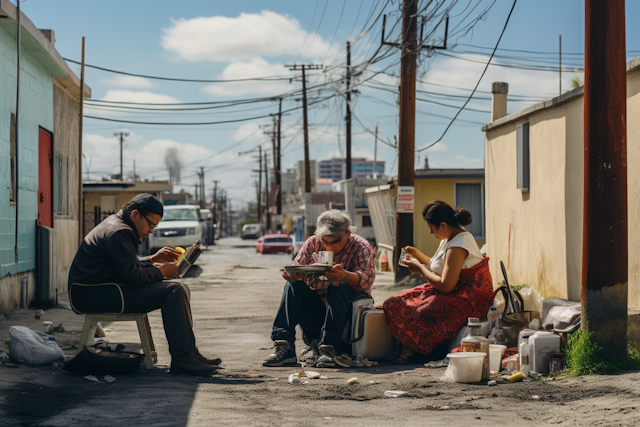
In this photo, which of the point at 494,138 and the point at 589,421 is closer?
the point at 589,421

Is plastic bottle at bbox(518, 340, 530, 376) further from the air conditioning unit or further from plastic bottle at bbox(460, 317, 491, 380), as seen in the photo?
Result: the air conditioning unit

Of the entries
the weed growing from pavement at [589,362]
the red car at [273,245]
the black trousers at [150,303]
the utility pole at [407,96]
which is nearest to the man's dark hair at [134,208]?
the black trousers at [150,303]

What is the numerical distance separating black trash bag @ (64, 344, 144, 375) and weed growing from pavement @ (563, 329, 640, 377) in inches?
134

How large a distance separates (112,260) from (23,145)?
556 cm

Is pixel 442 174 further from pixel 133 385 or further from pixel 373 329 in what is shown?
pixel 133 385

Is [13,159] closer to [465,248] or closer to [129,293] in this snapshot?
[129,293]

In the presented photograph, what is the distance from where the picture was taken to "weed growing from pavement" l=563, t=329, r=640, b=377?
197 inches

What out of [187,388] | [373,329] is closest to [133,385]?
[187,388]

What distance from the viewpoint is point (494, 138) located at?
32.0 ft

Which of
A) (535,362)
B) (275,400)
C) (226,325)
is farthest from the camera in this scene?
(226,325)

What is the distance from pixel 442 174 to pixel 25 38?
1266 cm

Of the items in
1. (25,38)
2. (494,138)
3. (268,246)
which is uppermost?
(25,38)

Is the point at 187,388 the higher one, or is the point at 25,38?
the point at 25,38

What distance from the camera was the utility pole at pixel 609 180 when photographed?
16.7 ft
